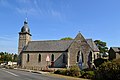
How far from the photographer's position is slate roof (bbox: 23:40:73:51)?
65.0 m

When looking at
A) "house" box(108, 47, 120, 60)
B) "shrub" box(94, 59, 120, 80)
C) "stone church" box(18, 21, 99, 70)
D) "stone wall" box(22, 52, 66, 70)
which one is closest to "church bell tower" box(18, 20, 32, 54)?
"stone church" box(18, 21, 99, 70)

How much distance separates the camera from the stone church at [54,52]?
192 ft

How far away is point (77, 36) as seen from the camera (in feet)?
198

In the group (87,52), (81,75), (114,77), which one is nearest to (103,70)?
(114,77)

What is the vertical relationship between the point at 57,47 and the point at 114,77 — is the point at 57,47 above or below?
above

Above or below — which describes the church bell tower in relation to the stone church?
above

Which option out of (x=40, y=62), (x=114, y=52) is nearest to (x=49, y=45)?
A: (x=40, y=62)

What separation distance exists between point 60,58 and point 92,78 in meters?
38.4

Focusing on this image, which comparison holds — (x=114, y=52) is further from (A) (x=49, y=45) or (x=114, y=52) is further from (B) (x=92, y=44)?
(A) (x=49, y=45)

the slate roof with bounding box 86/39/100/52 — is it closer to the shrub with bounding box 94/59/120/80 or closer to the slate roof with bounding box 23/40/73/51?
the slate roof with bounding box 23/40/73/51

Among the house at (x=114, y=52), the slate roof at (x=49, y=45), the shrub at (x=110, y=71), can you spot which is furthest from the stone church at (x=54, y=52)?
the shrub at (x=110, y=71)

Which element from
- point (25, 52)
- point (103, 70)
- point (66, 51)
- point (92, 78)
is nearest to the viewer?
point (103, 70)

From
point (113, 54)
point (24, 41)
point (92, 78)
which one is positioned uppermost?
point (24, 41)

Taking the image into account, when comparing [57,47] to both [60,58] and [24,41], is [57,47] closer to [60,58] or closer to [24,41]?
[60,58]
